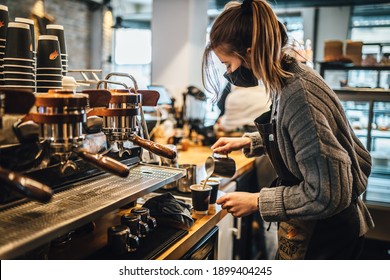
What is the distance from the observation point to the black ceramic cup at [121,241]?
0.99 metres

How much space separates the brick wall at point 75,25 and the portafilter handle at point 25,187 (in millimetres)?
5374

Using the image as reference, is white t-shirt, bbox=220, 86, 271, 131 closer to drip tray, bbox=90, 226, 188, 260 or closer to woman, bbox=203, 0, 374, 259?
woman, bbox=203, 0, 374, 259

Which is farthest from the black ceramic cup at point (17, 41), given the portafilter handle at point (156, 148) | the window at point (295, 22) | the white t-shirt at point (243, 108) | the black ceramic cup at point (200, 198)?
the window at point (295, 22)

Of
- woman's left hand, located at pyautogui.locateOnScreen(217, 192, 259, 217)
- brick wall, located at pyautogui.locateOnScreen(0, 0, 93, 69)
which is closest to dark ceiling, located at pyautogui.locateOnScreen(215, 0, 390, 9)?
brick wall, located at pyautogui.locateOnScreen(0, 0, 93, 69)

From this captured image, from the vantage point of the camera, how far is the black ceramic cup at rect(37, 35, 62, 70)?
1.06 m

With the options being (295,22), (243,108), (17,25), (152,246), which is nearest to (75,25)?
(295,22)

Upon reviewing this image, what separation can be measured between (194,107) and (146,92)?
7.53 ft

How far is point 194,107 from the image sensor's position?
348cm

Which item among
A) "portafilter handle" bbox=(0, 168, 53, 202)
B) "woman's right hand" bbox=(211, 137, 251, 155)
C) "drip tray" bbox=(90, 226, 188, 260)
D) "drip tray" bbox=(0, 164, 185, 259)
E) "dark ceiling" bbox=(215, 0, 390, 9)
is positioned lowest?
"drip tray" bbox=(90, 226, 188, 260)

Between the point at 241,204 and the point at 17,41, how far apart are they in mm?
731

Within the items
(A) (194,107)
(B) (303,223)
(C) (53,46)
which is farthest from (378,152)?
(C) (53,46)

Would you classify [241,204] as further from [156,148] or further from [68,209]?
[68,209]
